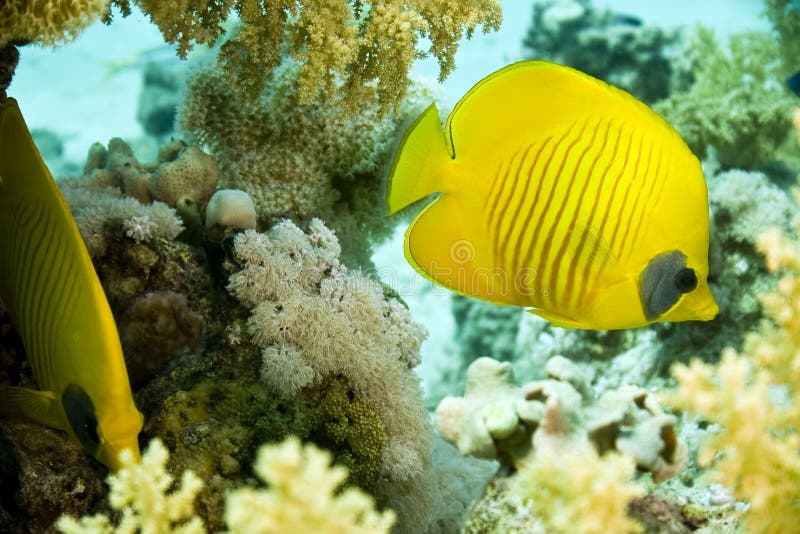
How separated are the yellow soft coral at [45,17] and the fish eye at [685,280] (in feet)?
5.49

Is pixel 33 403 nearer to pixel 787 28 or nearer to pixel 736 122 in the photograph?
pixel 736 122

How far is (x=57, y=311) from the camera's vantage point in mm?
1521

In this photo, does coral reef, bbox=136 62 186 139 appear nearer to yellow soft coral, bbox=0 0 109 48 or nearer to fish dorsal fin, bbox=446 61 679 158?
yellow soft coral, bbox=0 0 109 48

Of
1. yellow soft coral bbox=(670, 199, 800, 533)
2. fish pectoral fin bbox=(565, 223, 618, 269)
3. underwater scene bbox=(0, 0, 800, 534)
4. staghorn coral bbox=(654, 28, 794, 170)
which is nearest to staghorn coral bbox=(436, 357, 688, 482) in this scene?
underwater scene bbox=(0, 0, 800, 534)

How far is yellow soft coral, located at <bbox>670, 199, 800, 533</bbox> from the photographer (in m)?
1.33

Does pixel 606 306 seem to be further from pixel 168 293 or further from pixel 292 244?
pixel 168 293

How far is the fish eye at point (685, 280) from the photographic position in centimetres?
137

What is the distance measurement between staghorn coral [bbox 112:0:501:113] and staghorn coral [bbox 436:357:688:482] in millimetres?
1357

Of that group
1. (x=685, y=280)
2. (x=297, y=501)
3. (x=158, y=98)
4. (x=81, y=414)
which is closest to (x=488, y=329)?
(x=685, y=280)

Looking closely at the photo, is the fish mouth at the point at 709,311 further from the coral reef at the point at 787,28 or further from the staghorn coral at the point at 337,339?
the coral reef at the point at 787,28

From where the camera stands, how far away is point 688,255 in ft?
4.49

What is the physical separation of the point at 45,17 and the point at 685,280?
1794mm

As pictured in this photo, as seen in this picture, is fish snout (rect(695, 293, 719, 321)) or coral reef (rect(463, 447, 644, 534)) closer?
coral reef (rect(463, 447, 644, 534))

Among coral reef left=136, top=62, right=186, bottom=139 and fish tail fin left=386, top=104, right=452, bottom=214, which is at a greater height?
coral reef left=136, top=62, right=186, bottom=139
